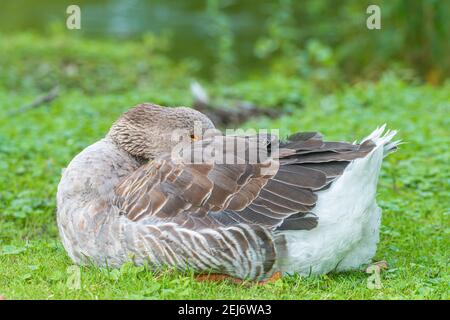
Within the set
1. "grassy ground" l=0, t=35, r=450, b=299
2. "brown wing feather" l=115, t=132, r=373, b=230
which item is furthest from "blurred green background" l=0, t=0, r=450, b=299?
"brown wing feather" l=115, t=132, r=373, b=230

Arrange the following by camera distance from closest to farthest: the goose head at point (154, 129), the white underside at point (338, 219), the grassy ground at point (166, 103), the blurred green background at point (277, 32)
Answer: the grassy ground at point (166, 103) → the white underside at point (338, 219) → the goose head at point (154, 129) → the blurred green background at point (277, 32)

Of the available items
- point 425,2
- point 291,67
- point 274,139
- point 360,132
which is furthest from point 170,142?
point 291,67

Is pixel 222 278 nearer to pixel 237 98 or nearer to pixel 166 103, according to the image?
pixel 166 103

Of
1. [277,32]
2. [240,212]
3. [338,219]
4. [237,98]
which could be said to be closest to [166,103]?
[237,98]

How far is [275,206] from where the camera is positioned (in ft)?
16.1

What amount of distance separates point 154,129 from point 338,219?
1.65 m

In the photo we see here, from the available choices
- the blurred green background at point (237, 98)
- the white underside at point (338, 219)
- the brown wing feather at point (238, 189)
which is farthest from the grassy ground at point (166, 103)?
the brown wing feather at point (238, 189)

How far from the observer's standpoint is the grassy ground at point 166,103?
4734 millimetres

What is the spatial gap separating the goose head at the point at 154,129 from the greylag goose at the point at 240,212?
1.46 ft

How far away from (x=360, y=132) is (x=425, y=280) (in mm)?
4129

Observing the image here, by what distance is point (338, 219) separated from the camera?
486 centimetres

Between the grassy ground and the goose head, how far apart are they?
0.97m

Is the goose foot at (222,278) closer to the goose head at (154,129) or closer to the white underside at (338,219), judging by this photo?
the white underside at (338,219)

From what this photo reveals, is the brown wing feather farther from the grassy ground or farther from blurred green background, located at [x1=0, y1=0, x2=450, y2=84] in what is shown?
blurred green background, located at [x1=0, y1=0, x2=450, y2=84]
